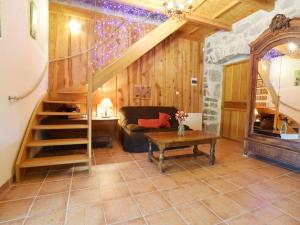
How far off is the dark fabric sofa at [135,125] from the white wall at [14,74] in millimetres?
1799

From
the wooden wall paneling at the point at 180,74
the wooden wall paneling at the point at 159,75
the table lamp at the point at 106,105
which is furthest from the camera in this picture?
the wooden wall paneling at the point at 180,74

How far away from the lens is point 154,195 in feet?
6.67

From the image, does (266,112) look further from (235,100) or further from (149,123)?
(149,123)

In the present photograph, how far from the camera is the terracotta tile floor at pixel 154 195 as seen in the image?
164 centimetres

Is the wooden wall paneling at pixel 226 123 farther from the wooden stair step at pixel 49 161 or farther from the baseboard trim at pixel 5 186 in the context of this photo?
the baseboard trim at pixel 5 186

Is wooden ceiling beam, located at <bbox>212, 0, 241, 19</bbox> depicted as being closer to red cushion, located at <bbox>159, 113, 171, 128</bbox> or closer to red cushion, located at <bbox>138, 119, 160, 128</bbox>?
red cushion, located at <bbox>159, 113, 171, 128</bbox>

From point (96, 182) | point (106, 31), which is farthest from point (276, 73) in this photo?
point (106, 31)

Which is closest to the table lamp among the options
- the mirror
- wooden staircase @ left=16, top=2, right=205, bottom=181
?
wooden staircase @ left=16, top=2, right=205, bottom=181

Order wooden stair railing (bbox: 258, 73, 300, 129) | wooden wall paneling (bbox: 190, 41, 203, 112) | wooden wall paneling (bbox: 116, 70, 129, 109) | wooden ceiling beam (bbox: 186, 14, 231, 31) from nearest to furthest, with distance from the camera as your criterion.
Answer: wooden stair railing (bbox: 258, 73, 300, 129), wooden ceiling beam (bbox: 186, 14, 231, 31), wooden wall paneling (bbox: 116, 70, 129, 109), wooden wall paneling (bbox: 190, 41, 203, 112)

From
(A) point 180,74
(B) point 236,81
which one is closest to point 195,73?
(A) point 180,74

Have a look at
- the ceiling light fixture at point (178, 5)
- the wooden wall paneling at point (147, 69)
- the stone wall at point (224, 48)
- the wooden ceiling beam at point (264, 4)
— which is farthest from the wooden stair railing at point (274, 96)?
the wooden wall paneling at point (147, 69)

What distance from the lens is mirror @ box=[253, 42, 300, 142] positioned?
2809mm

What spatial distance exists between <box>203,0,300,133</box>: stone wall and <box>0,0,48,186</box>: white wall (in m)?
4.23

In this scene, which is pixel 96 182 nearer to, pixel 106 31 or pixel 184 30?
pixel 106 31
